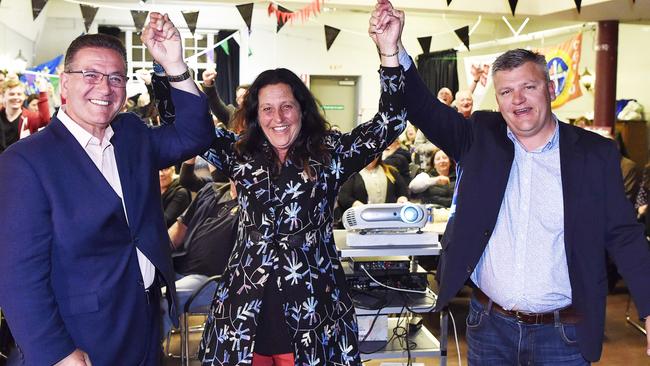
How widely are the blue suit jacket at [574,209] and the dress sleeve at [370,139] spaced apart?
2.6 inches

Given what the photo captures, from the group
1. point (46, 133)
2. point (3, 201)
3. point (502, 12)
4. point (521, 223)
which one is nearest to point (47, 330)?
point (3, 201)

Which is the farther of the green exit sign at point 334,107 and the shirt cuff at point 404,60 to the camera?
the green exit sign at point 334,107

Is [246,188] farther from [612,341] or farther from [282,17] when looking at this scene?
[282,17]

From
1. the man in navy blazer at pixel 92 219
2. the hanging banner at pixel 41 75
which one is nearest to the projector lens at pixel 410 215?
the man in navy blazer at pixel 92 219

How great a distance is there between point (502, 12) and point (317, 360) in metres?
6.56

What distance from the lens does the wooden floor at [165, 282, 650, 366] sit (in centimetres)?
397

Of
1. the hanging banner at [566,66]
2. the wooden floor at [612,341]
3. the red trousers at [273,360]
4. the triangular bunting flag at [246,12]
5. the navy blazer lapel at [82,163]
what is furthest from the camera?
the hanging banner at [566,66]

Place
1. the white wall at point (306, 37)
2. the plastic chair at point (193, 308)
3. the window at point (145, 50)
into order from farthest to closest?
the window at point (145, 50) → the white wall at point (306, 37) → the plastic chair at point (193, 308)

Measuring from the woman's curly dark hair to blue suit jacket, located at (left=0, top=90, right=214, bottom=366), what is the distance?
39 cm

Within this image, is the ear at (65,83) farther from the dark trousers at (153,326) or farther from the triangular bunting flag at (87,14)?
the triangular bunting flag at (87,14)

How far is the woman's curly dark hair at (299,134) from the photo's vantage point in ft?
6.53

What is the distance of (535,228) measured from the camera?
1.84 metres

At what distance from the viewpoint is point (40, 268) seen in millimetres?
1438

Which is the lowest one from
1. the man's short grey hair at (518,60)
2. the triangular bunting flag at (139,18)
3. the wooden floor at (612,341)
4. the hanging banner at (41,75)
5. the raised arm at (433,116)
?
the wooden floor at (612,341)
